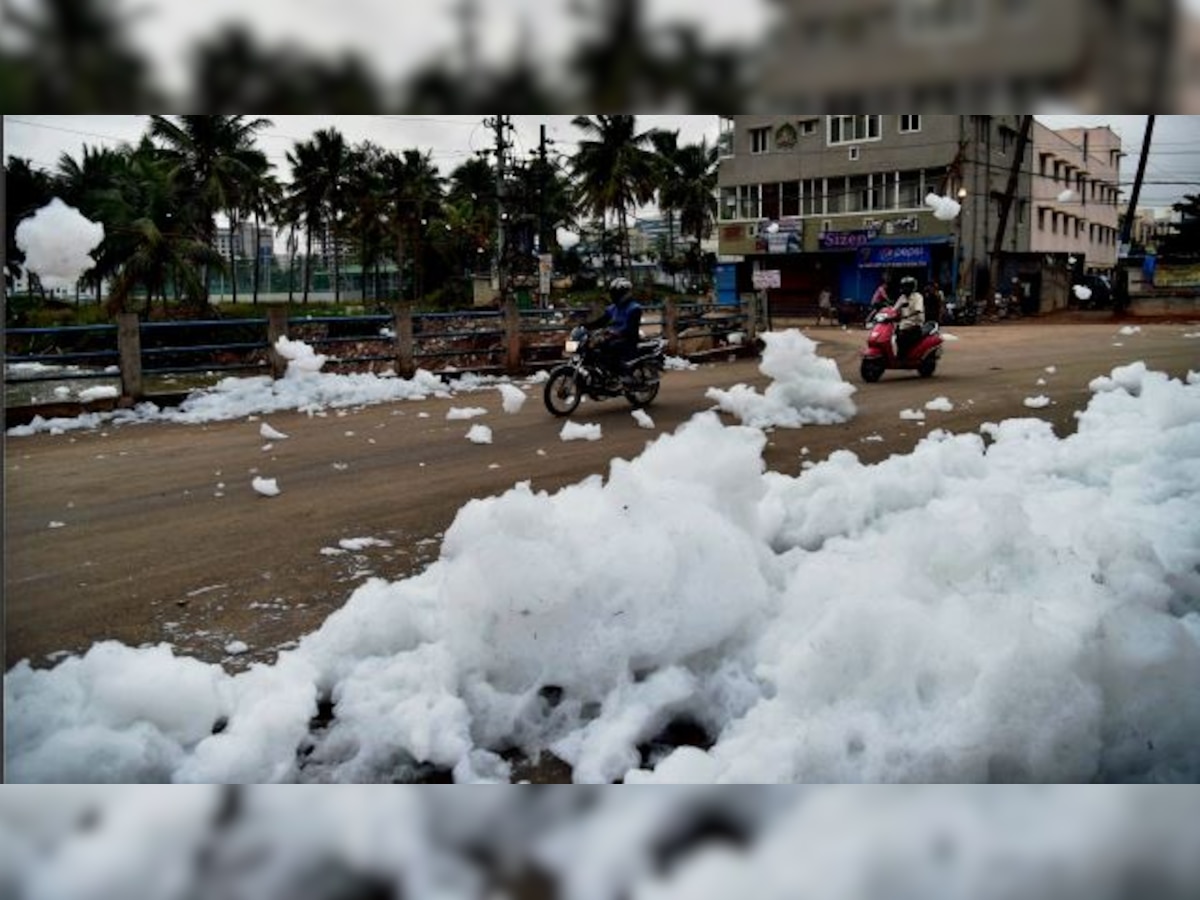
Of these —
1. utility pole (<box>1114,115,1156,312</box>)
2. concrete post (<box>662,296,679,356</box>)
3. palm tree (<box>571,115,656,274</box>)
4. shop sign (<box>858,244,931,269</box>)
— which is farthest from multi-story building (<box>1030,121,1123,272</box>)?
palm tree (<box>571,115,656,274</box>)

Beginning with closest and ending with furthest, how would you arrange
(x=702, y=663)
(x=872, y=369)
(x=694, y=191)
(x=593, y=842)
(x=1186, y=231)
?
(x=593, y=842)
(x=702, y=663)
(x=1186, y=231)
(x=872, y=369)
(x=694, y=191)

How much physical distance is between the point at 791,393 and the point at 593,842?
3.09 meters

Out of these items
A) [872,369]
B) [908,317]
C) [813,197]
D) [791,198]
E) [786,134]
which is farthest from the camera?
[791,198]

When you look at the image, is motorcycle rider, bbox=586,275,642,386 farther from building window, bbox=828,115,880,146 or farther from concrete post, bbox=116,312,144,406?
concrete post, bbox=116,312,144,406

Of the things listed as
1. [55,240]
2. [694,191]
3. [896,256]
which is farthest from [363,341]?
[694,191]

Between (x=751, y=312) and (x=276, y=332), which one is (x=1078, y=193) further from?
(x=276, y=332)

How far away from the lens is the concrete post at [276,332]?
270 inches

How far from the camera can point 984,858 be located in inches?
68.8

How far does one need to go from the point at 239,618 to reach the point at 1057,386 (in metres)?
4.12

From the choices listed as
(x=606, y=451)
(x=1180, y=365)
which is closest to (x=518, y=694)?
(x=606, y=451)

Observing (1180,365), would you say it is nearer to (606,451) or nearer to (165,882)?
(606,451)

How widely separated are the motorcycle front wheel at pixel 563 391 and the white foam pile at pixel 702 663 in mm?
2773

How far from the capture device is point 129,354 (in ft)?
21.4

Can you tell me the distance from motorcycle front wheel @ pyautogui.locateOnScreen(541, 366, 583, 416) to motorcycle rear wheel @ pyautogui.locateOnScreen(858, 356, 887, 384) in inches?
69.0
